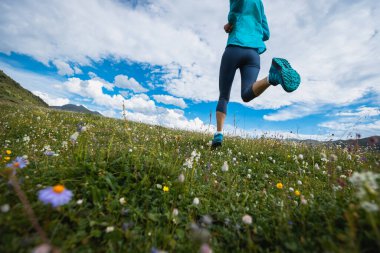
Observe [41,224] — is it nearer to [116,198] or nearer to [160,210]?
[116,198]

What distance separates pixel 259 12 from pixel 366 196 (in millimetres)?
5510

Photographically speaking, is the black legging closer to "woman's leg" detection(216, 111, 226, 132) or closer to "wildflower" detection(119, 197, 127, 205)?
"woman's leg" detection(216, 111, 226, 132)

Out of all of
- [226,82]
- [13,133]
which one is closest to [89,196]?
[226,82]

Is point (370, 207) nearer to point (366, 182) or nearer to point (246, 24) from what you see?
point (366, 182)

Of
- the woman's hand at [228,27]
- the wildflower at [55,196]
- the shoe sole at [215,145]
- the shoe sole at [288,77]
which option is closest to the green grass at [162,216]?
the wildflower at [55,196]

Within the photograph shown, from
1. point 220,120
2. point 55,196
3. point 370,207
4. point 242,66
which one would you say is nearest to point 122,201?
point 55,196

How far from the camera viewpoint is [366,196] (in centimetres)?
159

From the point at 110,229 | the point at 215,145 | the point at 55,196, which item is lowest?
the point at 110,229

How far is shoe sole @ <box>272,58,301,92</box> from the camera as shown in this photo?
411cm

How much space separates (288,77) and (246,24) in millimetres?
2269

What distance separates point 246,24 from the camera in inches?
220

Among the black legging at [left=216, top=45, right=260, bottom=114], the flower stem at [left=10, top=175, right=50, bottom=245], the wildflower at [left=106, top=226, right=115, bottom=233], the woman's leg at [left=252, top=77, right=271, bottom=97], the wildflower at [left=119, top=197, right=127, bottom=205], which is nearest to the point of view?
the flower stem at [left=10, top=175, right=50, bottom=245]

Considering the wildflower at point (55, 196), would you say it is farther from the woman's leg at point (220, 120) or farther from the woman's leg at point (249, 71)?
the woman's leg at point (220, 120)

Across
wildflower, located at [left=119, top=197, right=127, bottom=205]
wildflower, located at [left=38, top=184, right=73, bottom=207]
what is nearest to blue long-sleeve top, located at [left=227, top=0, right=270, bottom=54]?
wildflower, located at [left=119, top=197, right=127, bottom=205]
